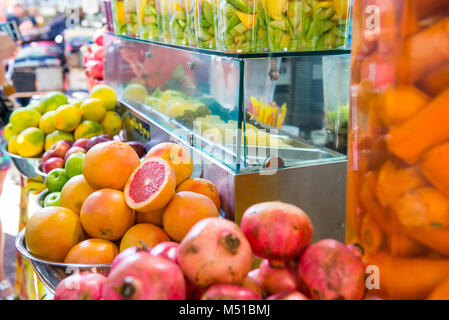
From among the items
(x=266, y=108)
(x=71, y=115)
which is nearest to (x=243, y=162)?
(x=266, y=108)

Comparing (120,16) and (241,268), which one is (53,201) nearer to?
(241,268)

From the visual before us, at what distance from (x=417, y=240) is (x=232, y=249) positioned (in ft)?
0.92

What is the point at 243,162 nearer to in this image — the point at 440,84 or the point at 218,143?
the point at 218,143

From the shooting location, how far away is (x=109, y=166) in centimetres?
121

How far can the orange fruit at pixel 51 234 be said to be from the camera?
1120 mm

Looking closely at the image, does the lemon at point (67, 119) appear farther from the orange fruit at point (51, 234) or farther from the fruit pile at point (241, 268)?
the fruit pile at point (241, 268)

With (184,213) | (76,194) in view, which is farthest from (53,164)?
(184,213)

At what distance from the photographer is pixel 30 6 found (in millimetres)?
5965

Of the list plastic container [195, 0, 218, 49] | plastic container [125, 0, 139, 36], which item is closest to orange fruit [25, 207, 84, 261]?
plastic container [195, 0, 218, 49]

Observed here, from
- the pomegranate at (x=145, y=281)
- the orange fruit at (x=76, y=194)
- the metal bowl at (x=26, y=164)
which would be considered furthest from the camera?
the metal bowl at (x=26, y=164)

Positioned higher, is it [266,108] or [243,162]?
[266,108]

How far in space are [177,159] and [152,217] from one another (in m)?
0.21

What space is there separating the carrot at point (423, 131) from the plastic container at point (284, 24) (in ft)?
1.97

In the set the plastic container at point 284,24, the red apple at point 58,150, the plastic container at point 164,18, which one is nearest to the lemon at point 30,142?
the red apple at point 58,150
